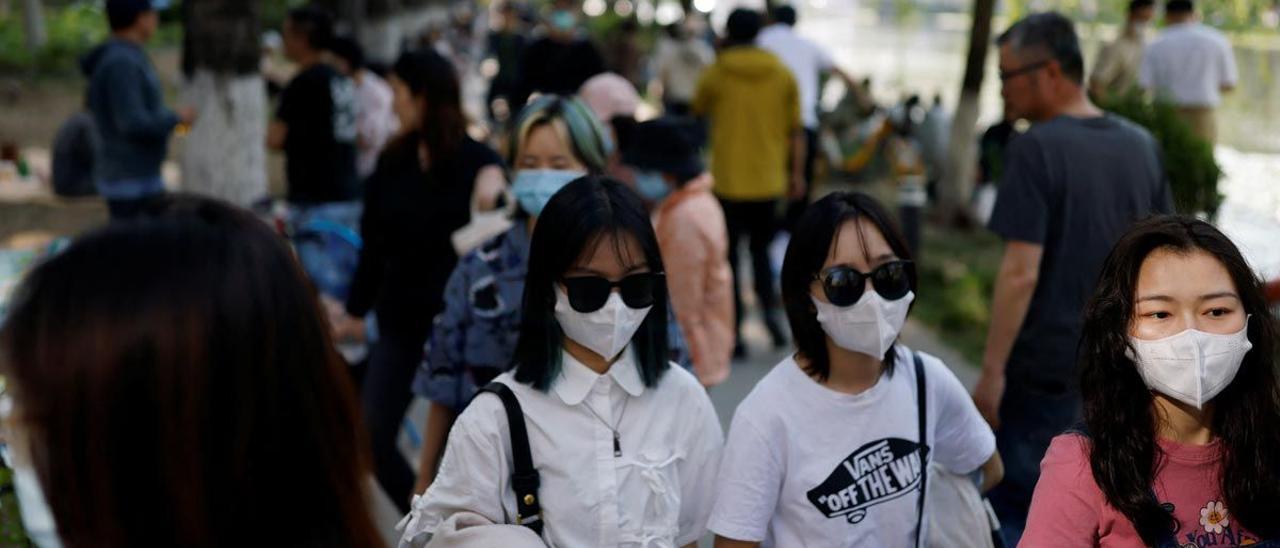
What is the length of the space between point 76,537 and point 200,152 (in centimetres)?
849

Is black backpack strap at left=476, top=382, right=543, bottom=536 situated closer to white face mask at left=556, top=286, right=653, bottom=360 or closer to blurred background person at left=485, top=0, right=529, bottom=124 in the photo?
white face mask at left=556, top=286, right=653, bottom=360

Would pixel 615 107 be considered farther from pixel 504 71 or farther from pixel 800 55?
pixel 504 71

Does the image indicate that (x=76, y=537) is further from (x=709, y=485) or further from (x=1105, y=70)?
(x=1105, y=70)

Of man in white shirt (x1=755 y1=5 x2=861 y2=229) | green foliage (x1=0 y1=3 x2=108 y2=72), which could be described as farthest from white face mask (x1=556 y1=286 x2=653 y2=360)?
green foliage (x1=0 y1=3 x2=108 y2=72)

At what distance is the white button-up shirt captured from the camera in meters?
2.90

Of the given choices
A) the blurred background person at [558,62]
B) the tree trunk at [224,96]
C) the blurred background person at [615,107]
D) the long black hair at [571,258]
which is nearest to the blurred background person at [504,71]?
the blurred background person at [558,62]

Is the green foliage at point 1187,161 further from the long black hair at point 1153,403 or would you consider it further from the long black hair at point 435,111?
the long black hair at point 1153,403

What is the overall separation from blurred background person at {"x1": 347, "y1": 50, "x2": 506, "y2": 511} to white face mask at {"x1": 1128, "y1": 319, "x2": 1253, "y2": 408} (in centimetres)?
257

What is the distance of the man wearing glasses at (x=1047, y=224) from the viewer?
4.30 m

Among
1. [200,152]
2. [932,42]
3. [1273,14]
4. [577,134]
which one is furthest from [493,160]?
[932,42]

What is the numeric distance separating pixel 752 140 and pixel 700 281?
3.38m

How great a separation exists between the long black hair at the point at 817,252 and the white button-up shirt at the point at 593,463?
0.92 ft

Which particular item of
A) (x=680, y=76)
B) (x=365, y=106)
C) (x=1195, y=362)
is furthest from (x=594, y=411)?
(x=680, y=76)

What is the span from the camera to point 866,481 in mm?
3016
